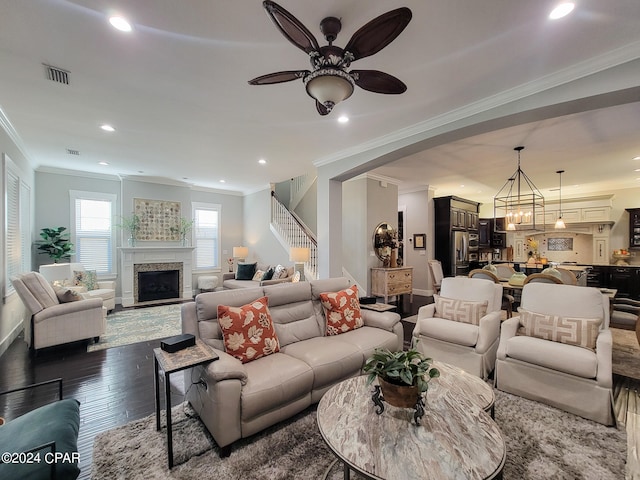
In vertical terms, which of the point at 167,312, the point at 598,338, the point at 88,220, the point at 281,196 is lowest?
the point at 167,312

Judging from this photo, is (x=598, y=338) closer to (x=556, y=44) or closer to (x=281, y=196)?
(x=556, y=44)

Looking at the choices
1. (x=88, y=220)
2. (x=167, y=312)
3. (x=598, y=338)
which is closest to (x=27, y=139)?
(x=88, y=220)

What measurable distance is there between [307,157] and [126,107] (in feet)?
8.80

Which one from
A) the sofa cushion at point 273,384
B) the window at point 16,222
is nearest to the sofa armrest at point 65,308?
the window at point 16,222

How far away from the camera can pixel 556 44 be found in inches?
84.3

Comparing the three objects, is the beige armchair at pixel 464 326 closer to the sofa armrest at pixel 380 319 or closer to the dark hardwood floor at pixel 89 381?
the sofa armrest at pixel 380 319

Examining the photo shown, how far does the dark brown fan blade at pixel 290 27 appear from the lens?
1.43 m

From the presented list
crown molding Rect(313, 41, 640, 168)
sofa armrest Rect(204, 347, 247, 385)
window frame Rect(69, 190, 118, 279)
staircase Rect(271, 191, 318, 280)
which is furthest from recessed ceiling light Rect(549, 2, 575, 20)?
window frame Rect(69, 190, 118, 279)

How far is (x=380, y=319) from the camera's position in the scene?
3.13m

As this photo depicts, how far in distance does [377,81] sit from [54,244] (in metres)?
6.70

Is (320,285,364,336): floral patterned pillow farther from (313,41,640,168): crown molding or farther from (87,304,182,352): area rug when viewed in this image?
(87,304,182,352): area rug

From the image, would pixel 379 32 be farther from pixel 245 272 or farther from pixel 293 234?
pixel 245 272

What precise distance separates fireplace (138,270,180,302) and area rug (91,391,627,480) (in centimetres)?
523

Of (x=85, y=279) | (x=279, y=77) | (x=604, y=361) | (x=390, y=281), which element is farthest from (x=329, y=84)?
(x=85, y=279)
